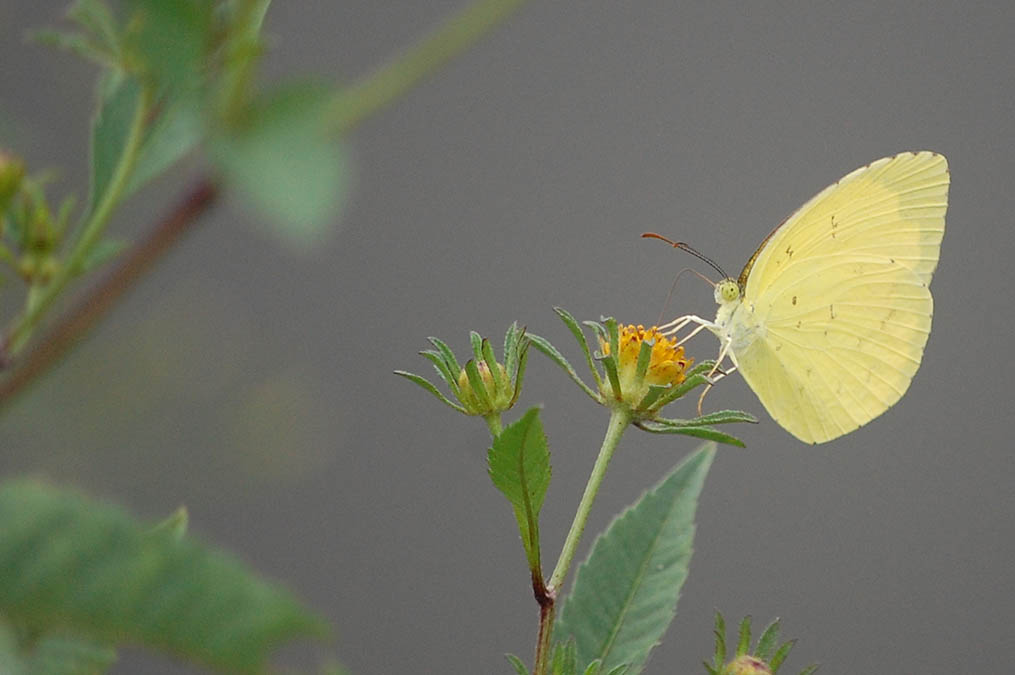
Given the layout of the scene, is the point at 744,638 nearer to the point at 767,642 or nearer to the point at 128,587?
the point at 767,642

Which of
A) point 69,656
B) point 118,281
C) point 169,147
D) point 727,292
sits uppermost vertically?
point 727,292

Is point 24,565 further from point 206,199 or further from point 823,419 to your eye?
point 823,419

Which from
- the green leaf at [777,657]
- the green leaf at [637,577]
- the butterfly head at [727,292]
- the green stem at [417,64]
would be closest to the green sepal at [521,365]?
the green leaf at [637,577]

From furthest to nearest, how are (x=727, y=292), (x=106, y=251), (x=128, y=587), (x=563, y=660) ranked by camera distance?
(x=727, y=292) < (x=563, y=660) < (x=106, y=251) < (x=128, y=587)

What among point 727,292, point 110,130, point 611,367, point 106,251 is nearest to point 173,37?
point 110,130

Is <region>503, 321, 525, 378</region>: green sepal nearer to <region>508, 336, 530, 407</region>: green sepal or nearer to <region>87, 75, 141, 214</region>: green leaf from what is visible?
<region>508, 336, 530, 407</region>: green sepal

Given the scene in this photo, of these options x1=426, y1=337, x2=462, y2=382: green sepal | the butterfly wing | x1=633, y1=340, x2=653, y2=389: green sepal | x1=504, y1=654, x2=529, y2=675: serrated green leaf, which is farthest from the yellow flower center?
the butterfly wing

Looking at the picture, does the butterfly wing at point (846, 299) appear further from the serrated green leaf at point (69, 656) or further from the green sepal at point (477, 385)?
the serrated green leaf at point (69, 656)
